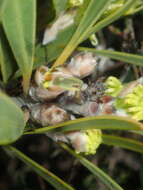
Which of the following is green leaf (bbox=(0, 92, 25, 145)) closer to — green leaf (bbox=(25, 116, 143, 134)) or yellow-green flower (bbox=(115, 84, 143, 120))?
green leaf (bbox=(25, 116, 143, 134))

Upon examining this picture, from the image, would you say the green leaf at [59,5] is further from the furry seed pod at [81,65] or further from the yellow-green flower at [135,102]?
the yellow-green flower at [135,102]

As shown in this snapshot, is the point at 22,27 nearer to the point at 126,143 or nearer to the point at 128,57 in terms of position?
the point at 128,57

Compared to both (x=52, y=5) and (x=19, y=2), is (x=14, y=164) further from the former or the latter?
(x=19, y=2)

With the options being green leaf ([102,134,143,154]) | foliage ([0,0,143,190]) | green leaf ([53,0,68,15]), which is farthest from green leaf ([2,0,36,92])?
green leaf ([102,134,143,154])

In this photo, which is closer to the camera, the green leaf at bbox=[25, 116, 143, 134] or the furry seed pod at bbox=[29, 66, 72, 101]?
the green leaf at bbox=[25, 116, 143, 134]

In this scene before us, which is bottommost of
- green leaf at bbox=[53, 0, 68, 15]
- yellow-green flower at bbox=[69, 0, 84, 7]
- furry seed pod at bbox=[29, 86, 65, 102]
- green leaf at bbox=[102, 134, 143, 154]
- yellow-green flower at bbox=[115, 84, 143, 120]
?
green leaf at bbox=[102, 134, 143, 154]
